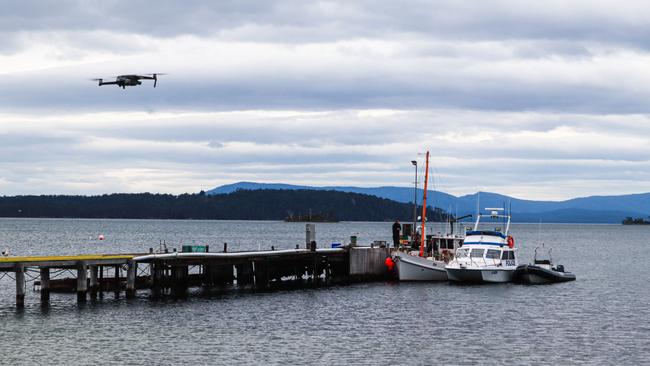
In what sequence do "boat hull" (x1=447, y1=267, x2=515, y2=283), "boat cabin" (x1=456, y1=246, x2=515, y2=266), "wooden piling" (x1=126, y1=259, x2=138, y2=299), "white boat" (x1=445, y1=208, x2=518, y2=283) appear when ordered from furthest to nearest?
1. "boat cabin" (x1=456, y1=246, x2=515, y2=266)
2. "white boat" (x1=445, y1=208, x2=518, y2=283)
3. "boat hull" (x1=447, y1=267, x2=515, y2=283)
4. "wooden piling" (x1=126, y1=259, x2=138, y2=299)

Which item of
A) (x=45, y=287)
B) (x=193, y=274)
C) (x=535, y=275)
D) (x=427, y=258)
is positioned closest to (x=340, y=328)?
(x=45, y=287)

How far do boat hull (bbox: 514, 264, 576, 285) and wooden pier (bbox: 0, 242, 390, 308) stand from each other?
10572 mm

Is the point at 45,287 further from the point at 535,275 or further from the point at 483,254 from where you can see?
the point at 535,275

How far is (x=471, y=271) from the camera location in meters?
68.6

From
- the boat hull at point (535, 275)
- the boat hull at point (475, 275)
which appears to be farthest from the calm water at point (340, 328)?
the boat hull at point (535, 275)

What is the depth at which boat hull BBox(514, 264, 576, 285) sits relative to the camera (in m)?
72.9

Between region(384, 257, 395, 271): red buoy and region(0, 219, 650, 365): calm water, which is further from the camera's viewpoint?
region(384, 257, 395, 271): red buoy

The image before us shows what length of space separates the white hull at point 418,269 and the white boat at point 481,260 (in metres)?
1.53

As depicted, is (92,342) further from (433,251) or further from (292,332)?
(433,251)

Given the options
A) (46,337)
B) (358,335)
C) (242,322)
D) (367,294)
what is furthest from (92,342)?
(367,294)

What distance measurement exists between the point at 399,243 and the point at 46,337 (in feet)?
126

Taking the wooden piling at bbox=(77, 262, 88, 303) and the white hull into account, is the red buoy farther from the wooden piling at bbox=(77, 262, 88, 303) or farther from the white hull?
the wooden piling at bbox=(77, 262, 88, 303)

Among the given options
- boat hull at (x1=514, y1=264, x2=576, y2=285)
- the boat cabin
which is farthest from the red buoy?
boat hull at (x1=514, y1=264, x2=576, y2=285)

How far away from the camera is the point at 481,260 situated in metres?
69.4
